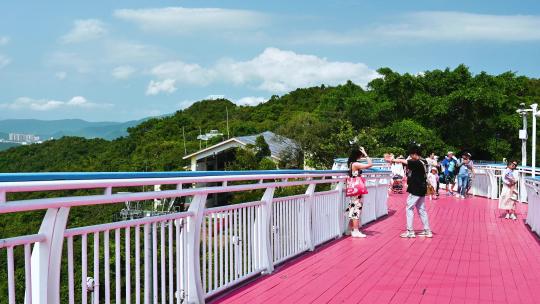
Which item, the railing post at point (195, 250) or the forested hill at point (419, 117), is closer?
the railing post at point (195, 250)

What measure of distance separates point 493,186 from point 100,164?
59999mm

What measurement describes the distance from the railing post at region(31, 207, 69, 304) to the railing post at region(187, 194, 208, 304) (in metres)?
1.92

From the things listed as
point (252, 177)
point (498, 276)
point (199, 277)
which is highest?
point (252, 177)

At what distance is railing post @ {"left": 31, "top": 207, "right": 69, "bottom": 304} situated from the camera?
3262 millimetres

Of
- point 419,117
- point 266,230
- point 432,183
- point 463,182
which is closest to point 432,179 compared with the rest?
point 432,183

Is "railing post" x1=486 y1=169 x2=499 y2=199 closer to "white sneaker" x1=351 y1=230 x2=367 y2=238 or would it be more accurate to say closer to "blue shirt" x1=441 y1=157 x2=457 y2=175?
"blue shirt" x1=441 y1=157 x2=457 y2=175

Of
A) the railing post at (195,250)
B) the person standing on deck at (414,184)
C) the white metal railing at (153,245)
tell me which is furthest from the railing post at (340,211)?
the railing post at (195,250)

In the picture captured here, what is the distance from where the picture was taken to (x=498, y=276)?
7.48m

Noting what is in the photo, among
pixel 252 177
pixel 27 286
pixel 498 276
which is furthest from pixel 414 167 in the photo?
pixel 27 286

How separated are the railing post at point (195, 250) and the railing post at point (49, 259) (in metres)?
1.92

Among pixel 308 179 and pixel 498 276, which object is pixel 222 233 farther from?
pixel 498 276

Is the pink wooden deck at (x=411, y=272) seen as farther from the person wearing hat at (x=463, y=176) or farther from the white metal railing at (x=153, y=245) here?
the person wearing hat at (x=463, y=176)

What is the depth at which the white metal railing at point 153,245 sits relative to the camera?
3268mm

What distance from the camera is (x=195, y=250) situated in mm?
5352
